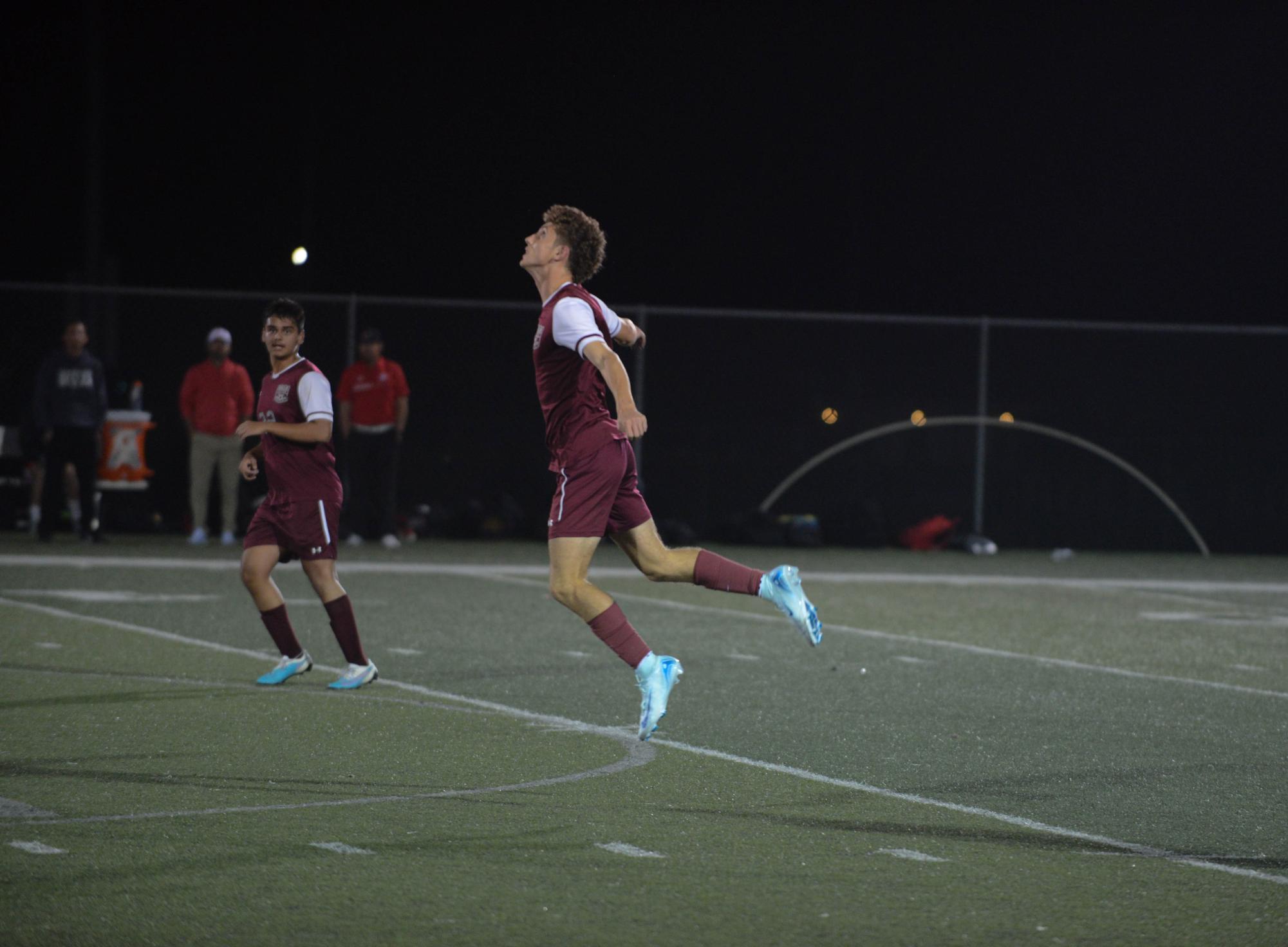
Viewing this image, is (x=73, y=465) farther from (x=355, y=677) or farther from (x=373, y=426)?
(x=355, y=677)

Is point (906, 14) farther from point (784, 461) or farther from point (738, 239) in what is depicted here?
point (784, 461)

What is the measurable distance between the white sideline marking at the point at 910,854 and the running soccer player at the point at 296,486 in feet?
13.0

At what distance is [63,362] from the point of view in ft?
57.9

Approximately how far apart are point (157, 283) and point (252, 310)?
565 centimetres

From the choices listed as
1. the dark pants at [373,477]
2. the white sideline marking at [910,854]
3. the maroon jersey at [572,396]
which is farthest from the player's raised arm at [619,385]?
the dark pants at [373,477]

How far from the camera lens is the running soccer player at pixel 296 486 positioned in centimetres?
887

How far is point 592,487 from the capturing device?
7.03 meters

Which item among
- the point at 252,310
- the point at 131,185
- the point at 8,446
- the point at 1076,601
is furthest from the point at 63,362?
the point at 1076,601

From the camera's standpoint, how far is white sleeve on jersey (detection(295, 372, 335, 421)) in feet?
29.0

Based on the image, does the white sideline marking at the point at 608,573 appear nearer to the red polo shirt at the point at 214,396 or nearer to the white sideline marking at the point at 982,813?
the red polo shirt at the point at 214,396

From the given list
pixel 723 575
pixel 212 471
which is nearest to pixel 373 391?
pixel 212 471

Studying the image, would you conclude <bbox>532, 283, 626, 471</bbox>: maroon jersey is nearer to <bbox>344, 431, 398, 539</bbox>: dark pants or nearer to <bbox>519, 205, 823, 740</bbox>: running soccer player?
<bbox>519, 205, 823, 740</bbox>: running soccer player

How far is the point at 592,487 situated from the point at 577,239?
983mm

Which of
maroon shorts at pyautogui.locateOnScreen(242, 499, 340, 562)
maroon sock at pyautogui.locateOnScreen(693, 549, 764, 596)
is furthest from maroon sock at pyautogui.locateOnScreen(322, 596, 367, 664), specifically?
maroon sock at pyautogui.locateOnScreen(693, 549, 764, 596)
